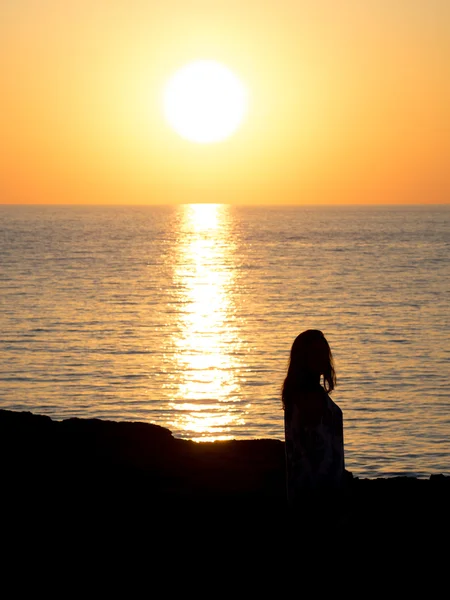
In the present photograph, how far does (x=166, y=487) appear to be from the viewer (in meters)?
11.3

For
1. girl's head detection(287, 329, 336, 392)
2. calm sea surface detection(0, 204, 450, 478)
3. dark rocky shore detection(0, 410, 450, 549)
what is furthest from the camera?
calm sea surface detection(0, 204, 450, 478)

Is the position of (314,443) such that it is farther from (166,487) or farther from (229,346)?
(229,346)

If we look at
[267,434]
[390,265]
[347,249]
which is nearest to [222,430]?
[267,434]

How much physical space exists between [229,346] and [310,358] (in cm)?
3691

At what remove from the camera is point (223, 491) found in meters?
11.3

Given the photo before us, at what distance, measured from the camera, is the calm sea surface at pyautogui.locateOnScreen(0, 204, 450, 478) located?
28469mm

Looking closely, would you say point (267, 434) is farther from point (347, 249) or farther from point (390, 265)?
point (347, 249)

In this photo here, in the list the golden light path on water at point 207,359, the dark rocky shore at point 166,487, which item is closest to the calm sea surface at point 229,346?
the golden light path on water at point 207,359

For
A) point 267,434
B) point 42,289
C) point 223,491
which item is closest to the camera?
point 223,491

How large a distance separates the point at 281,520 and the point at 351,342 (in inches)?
1310

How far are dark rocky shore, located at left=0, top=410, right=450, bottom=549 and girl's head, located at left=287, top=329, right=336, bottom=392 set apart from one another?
7.35 ft

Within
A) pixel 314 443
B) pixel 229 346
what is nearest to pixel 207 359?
pixel 229 346

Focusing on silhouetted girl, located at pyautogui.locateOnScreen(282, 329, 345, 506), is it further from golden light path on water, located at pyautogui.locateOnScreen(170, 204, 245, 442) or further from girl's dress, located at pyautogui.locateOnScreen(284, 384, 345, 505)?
golden light path on water, located at pyautogui.locateOnScreen(170, 204, 245, 442)

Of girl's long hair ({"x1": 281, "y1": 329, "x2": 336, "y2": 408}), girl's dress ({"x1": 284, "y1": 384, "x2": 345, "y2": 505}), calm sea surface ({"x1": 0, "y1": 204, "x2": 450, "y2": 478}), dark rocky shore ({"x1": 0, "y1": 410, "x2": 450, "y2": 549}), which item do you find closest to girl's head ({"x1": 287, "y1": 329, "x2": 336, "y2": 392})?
girl's long hair ({"x1": 281, "y1": 329, "x2": 336, "y2": 408})
